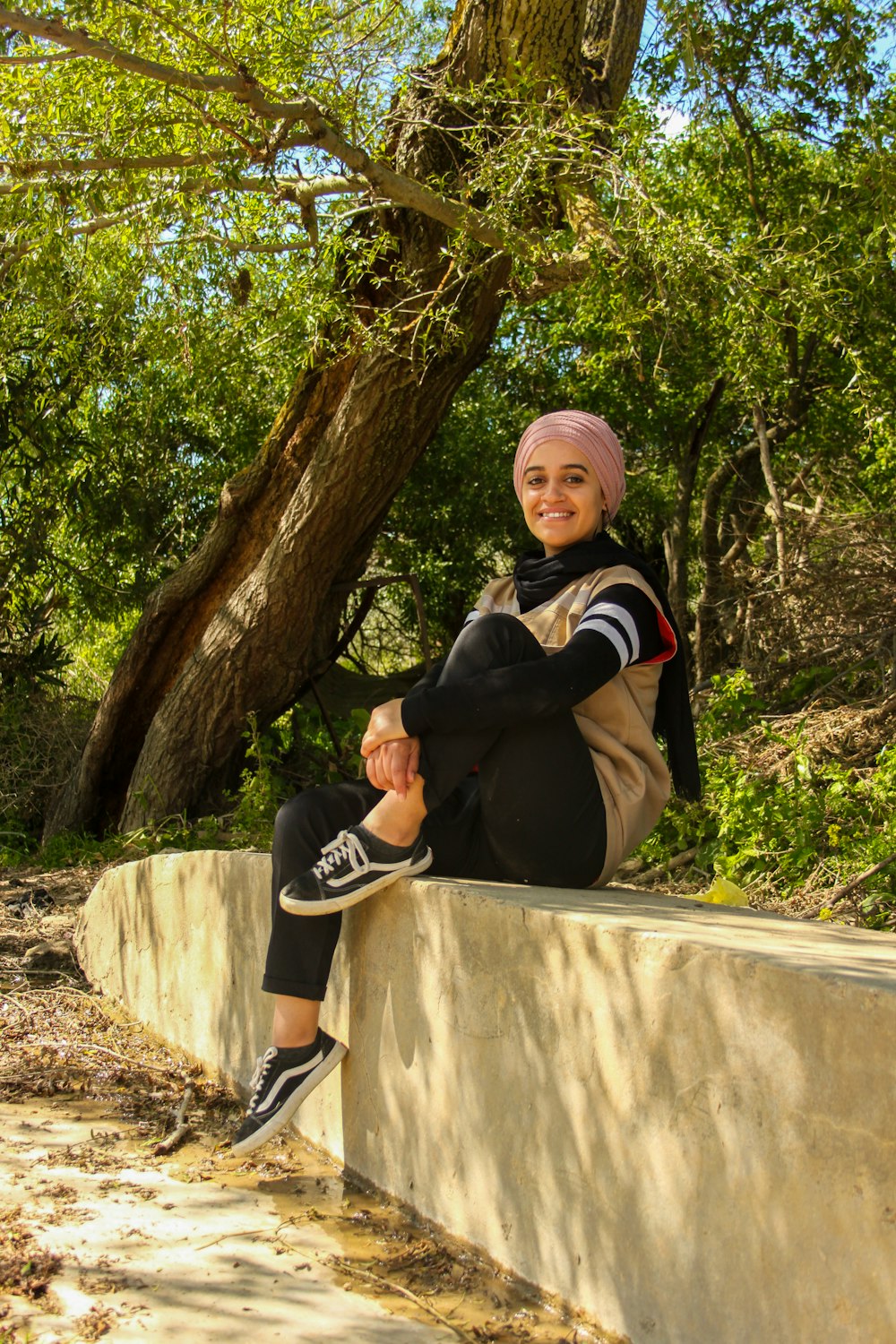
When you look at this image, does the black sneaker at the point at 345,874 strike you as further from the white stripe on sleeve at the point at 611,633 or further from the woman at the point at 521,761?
the white stripe on sleeve at the point at 611,633

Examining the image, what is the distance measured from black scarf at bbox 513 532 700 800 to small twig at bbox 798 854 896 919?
5.35 feet

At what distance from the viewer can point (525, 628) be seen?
299cm

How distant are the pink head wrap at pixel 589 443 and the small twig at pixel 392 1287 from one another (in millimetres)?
1804

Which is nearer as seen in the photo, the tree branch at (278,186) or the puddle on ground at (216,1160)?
the puddle on ground at (216,1160)

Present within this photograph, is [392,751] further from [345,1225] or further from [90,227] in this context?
[90,227]

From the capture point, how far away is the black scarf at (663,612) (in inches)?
125

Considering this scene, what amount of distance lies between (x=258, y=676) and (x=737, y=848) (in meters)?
3.18

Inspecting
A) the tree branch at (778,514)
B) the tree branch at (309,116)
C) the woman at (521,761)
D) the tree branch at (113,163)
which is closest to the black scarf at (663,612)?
the woman at (521,761)

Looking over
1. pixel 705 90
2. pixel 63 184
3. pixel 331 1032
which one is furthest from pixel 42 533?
pixel 331 1032

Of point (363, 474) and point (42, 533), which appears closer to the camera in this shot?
point (363, 474)

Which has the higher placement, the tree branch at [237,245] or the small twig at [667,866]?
the tree branch at [237,245]

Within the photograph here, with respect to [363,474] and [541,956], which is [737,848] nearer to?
[363,474]

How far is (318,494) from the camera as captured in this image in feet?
23.9

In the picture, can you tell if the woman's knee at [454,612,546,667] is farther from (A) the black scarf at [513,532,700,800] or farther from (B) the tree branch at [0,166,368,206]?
(B) the tree branch at [0,166,368,206]
